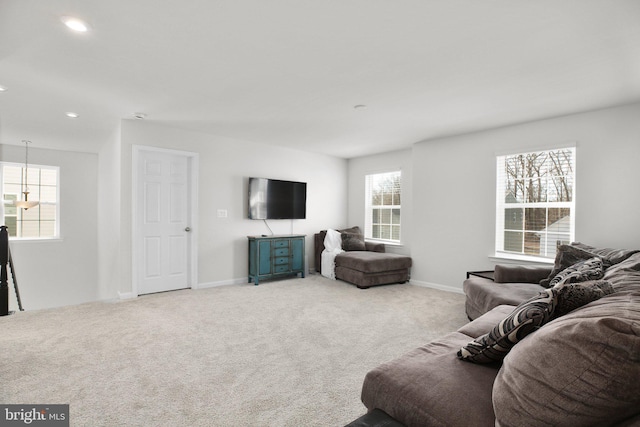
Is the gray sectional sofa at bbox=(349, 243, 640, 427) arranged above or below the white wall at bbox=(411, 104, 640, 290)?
below

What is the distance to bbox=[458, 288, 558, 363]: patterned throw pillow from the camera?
49.7 inches

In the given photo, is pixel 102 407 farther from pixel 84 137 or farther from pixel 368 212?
pixel 368 212

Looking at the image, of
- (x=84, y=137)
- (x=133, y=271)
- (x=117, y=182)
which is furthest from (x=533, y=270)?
(x=84, y=137)

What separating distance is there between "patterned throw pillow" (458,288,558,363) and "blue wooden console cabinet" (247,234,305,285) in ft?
13.9

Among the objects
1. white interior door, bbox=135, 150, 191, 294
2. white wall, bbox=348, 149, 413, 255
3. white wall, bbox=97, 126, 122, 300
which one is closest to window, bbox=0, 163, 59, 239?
white wall, bbox=97, 126, 122, 300

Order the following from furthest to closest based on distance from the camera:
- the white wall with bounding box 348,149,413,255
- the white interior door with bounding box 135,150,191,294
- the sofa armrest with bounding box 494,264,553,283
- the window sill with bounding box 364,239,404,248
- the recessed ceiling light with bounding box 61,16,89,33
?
the window sill with bounding box 364,239,404,248, the white wall with bounding box 348,149,413,255, the white interior door with bounding box 135,150,191,294, the sofa armrest with bounding box 494,264,553,283, the recessed ceiling light with bounding box 61,16,89,33

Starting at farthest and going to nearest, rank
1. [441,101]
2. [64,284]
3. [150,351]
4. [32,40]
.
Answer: [64,284] < [441,101] < [150,351] < [32,40]

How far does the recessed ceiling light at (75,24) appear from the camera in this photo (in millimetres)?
2141

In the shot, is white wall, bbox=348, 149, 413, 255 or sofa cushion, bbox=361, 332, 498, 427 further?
white wall, bbox=348, 149, 413, 255

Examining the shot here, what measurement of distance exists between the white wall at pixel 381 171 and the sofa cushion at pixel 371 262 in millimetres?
496

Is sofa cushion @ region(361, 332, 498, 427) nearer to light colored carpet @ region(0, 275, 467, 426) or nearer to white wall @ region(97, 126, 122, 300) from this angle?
light colored carpet @ region(0, 275, 467, 426)

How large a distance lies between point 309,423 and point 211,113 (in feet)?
11.7

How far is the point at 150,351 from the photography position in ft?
9.17

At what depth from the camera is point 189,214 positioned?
5059 millimetres
